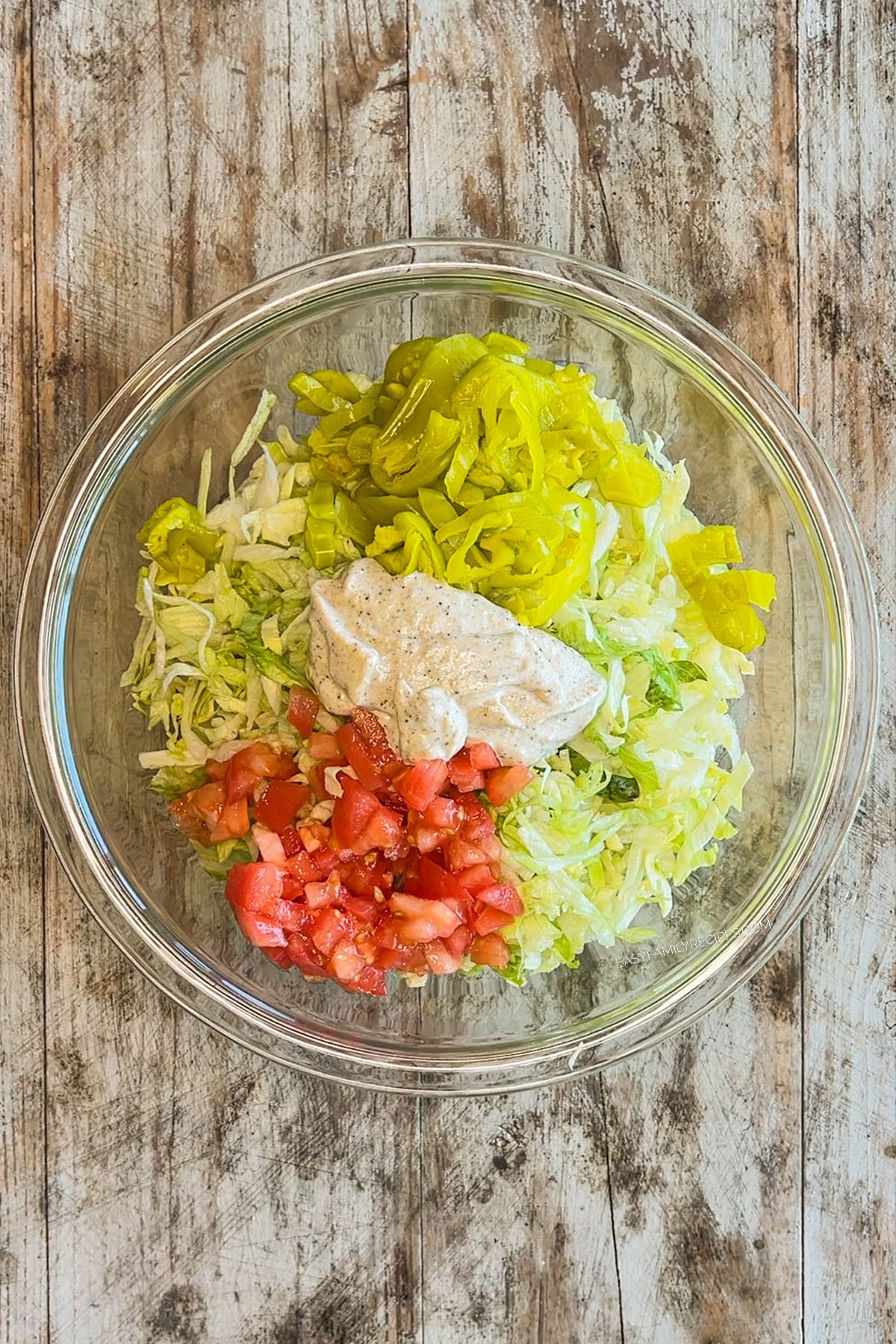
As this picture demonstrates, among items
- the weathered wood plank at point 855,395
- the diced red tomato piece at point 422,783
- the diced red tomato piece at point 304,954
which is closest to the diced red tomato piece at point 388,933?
the diced red tomato piece at point 304,954

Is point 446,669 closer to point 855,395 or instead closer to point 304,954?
point 304,954

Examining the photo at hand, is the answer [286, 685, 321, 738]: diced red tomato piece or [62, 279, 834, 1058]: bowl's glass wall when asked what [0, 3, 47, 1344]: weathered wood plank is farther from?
[286, 685, 321, 738]: diced red tomato piece

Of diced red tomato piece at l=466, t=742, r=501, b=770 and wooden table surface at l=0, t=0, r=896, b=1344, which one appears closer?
diced red tomato piece at l=466, t=742, r=501, b=770

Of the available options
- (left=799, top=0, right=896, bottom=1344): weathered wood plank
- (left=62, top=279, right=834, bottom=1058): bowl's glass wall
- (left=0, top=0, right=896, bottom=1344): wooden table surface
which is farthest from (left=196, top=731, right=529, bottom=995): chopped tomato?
(left=799, top=0, right=896, bottom=1344): weathered wood plank

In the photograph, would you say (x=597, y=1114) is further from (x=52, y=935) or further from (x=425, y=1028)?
(x=52, y=935)

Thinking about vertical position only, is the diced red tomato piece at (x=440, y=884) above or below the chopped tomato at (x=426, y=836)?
below

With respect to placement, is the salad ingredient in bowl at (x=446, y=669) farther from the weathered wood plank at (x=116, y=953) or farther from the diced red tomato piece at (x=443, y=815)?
the weathered wood plank at (x=116, y=953)

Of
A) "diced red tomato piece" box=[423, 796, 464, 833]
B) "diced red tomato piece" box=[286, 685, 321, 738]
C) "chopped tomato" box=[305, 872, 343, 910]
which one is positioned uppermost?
"diced red tomato piece" box=[286, 685, 321, 738]

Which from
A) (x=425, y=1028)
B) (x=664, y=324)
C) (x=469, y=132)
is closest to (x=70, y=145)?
(x=469, y=132)
